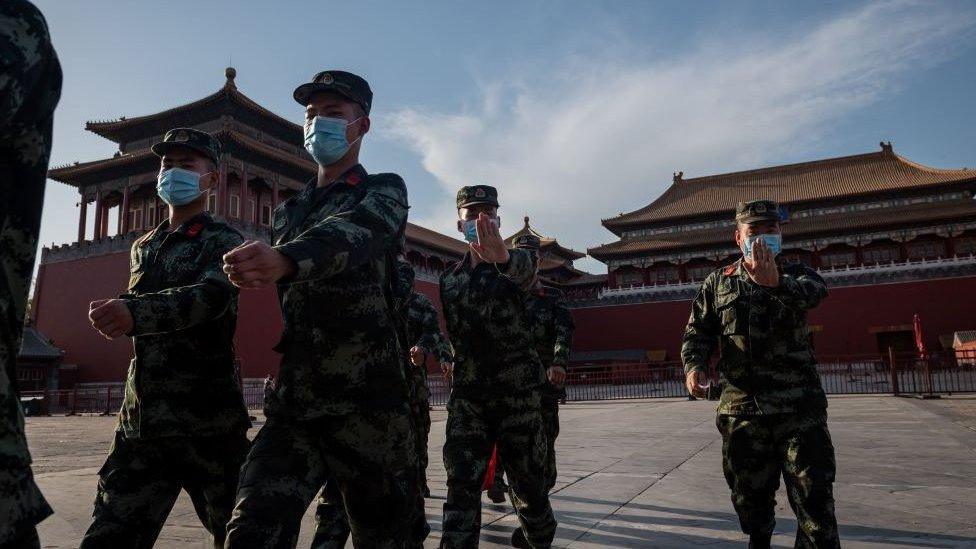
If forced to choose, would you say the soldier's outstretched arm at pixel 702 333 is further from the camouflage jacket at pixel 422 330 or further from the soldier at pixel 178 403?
the soldier at pixel 178 403

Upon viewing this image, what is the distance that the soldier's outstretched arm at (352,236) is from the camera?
1.35 metres

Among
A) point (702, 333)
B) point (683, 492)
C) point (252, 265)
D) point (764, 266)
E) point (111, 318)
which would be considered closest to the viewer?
point (252, 265)

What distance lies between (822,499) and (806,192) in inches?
1218

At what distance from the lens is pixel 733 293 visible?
9.72 ft

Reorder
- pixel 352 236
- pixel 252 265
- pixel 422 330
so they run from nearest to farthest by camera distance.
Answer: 1. pixel 252 265
2. pixel 352 236
3. pixel 422 330

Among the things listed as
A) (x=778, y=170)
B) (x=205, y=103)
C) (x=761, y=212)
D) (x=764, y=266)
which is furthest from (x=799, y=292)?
(x=778, y=170)

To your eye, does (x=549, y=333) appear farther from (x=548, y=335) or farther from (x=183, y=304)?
(x=183, y=304)

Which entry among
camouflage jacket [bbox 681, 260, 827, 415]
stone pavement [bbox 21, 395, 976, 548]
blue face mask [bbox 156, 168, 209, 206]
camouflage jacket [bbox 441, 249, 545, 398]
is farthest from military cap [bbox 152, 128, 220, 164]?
camouflage jacket [bbox 681, 260, 827, 415]

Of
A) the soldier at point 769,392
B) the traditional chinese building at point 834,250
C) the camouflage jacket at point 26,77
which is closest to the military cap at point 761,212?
the soldier at point 769,392

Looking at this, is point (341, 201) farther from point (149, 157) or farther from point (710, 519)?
point (149, 157)

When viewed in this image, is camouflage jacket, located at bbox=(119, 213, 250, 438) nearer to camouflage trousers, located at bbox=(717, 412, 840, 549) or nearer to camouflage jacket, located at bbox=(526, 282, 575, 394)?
camouflage trousers, located at bbox=(717, 412, 840, 549)

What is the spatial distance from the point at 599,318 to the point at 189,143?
29.9 metres

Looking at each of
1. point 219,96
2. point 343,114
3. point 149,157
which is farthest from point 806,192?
point 343,114

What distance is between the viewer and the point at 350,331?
1711 mm
